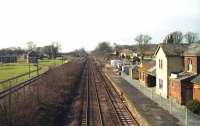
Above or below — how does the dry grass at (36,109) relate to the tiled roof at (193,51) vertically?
below

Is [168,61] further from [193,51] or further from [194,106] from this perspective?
[194,106]

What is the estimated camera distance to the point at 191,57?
37.5 meters

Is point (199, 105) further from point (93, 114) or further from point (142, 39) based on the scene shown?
point (142, 39)

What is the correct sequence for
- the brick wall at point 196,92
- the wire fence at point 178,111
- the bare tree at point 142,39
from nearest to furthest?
the wire fence at point 178,111, the brick wall at point 196,92, the bare tree at point 142,39

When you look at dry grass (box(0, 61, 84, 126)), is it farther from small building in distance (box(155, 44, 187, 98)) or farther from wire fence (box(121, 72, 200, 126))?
small building in distance (box(155, 44, 187, 98))

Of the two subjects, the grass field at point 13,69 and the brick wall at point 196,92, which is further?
the grass field at point 13,69

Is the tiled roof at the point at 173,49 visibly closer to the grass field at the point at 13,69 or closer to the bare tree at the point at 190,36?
the grass field at the point at 13,69

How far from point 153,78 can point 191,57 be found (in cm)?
1595

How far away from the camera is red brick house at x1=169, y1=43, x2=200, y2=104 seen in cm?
3429

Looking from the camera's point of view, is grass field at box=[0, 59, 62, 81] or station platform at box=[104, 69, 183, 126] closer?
station platform at box=[104, 69, 183, 126]

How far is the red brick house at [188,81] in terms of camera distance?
113ft

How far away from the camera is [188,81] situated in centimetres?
3519

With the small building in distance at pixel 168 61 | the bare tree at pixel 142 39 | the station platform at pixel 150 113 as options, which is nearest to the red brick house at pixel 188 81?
the small building in distance at pixel 168 61

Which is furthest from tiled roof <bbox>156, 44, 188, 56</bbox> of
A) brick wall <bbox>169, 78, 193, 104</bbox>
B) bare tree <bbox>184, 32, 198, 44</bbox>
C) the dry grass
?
bare tree <bbox>184, 32, 198, 44</bbox>
